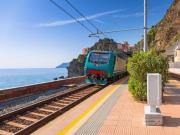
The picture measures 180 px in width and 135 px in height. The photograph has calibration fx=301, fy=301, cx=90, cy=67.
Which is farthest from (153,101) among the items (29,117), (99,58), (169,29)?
(169,29)

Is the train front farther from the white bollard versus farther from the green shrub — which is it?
the white bollard

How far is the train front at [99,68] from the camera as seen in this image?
2472 cm

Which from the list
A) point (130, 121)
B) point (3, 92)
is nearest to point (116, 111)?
point (130, 121)

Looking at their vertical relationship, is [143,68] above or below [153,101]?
above

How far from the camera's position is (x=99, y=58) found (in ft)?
83.3

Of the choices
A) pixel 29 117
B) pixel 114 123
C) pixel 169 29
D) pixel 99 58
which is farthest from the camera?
pixel 169 29

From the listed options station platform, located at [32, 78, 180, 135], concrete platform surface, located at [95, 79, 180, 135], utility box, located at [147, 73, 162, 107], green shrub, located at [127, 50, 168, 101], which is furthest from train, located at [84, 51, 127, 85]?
utility box, located at [147, 73, 162, 107]

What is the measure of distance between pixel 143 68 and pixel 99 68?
12.0 meters

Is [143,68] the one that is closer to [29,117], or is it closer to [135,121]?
[135,121]

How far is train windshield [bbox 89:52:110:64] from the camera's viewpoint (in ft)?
82.5

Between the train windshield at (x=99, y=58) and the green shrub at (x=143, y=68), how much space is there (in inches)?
462

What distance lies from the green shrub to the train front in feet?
37.2

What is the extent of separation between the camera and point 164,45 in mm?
88938

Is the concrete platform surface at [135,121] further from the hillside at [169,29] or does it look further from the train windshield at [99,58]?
the hillside at [169,29]
